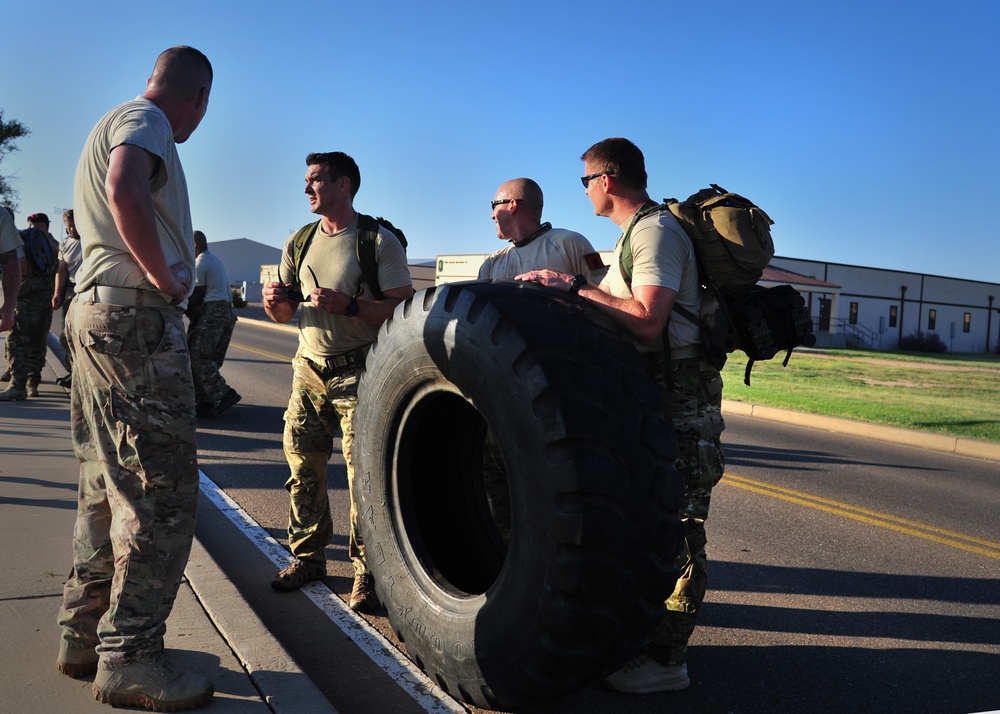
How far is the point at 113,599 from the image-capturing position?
2891 mm

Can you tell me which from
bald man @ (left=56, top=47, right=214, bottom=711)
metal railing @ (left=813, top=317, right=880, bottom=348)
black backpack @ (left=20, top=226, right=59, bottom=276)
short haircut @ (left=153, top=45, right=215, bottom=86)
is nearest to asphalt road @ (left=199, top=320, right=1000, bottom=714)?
bald man @ (left=56, top=47, right=214, bottom=711)

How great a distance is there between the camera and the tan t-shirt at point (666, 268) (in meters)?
3.24

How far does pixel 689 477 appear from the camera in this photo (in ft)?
11.2

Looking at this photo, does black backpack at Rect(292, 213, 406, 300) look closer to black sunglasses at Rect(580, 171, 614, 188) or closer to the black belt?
the black belt

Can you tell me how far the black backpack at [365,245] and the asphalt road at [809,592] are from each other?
1.60 m

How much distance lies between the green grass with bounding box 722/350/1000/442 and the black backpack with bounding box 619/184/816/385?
28.5 feet

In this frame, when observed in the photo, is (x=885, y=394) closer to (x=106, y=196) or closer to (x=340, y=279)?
(x=340, y=279)

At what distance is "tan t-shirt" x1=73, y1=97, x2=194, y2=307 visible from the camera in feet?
9.44

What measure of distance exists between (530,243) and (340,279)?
3.30 ft

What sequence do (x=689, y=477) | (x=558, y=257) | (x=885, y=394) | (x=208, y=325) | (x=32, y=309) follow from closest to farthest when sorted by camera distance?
1. (x=689, y=477)
2. (x=558, y=257)
3. (x=208, y=325)
4. (x=32, y=309)
5. (x=885, y=394)

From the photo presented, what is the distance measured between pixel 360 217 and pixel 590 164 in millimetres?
1505

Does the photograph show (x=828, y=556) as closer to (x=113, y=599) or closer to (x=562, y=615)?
(x=562, y=615)

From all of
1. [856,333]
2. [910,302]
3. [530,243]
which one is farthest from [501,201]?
[910,302]

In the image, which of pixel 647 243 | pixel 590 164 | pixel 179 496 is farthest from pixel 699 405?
pixel 179 496
